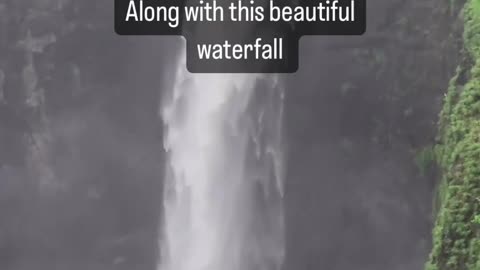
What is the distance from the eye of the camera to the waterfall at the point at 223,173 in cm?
2486

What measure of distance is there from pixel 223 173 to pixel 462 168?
26.1 ft

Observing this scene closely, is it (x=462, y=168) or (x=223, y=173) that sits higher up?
(x=462, y=168)

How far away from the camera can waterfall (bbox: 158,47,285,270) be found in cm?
2486

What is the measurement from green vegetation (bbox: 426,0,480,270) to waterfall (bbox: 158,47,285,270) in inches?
200

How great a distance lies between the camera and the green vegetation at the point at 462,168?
59.7 feet

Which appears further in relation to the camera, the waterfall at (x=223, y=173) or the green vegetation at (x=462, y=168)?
the waterfall at (x=223, y=173)

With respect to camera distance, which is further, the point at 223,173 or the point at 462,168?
the point at 223,173

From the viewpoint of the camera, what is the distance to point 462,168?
1903cm

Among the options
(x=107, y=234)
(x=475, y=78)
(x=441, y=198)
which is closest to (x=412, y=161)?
(x=441, y=198)

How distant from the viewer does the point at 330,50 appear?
24.1 m

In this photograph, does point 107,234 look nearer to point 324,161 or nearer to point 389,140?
point 324,161

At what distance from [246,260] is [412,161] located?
16.1 feet

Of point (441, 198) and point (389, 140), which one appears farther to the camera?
point (389, 140)

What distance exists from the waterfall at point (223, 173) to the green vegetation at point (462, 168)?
5.09 metres
